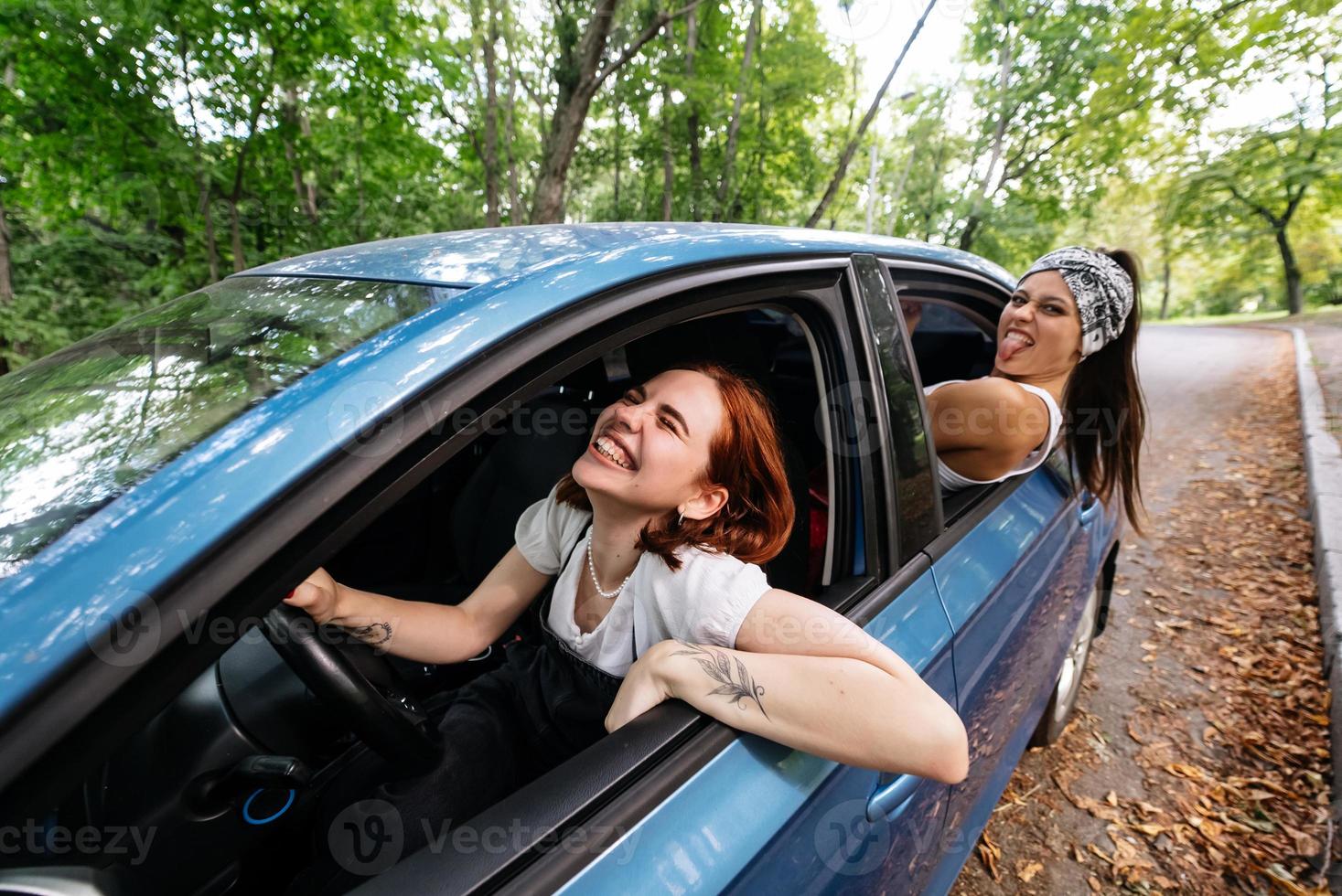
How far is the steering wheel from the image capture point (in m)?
1.04

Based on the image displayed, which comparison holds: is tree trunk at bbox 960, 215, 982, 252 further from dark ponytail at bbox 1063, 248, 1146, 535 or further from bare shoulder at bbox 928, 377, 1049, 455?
bare shoulder at bbox 928, 377, 1049, 455

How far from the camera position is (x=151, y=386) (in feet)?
2.99

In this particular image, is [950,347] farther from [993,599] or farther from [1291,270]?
[1291,270]

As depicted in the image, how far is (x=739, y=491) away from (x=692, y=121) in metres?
10.1

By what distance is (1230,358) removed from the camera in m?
12.2

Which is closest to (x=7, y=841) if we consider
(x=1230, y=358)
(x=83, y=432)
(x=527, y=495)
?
(x=83, y=432)

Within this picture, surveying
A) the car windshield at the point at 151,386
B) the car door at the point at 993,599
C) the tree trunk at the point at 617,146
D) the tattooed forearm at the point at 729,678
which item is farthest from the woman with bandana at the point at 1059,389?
the tree trunk at the point at 617,146

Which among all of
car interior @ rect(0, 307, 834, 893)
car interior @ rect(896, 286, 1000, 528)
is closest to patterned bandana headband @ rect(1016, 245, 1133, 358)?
car interior @ rect(896, 286, 1000, 528)

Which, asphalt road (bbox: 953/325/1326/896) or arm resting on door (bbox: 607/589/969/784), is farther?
asphalt road (bbox: 953/325/1326/896)

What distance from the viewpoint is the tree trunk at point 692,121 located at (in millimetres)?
8602

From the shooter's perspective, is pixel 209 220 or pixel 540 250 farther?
pixel 209 220

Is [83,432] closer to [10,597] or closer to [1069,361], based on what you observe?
[10,597]

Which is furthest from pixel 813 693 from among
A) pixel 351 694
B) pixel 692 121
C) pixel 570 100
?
pixel 692 121

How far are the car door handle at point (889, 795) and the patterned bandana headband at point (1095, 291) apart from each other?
1.58m
